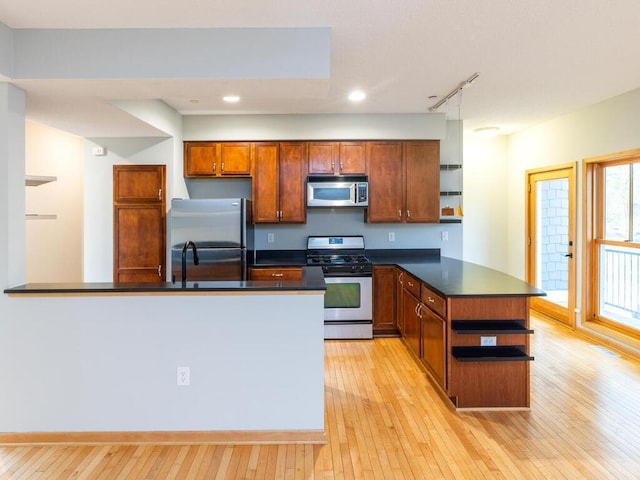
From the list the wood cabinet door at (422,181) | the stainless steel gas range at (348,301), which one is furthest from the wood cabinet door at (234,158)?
the wood cabinet door at (422,181)

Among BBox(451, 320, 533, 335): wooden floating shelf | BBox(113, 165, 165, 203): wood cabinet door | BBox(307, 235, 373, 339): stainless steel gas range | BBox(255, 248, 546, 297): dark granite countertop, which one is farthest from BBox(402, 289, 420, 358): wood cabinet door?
BBox(113, 165, 165, 203): wood cabinet door

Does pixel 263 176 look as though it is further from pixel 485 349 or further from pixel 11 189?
pixel 485 349

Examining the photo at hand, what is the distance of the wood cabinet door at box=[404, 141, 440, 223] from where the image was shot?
4.99 metres

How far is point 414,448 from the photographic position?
2527 millimetres

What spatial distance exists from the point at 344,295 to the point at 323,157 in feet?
5.21

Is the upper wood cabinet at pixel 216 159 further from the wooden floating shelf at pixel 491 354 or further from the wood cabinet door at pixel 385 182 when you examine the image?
the wooden floating shelf at pixel 491 354

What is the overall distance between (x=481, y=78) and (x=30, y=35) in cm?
332

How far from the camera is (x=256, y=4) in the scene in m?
2.36

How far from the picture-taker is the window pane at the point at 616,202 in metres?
4.44

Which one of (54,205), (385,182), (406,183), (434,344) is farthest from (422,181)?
(54,205)

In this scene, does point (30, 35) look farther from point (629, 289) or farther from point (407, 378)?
point (629, 289)

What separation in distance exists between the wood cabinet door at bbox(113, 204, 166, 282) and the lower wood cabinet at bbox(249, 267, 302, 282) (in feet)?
3.17

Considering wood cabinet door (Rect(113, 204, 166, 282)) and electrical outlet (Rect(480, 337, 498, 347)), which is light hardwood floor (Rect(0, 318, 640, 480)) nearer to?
electrical outlet (Rect(480, 337, 498, 347))

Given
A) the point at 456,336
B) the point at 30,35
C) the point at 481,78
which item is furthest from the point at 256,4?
the point at 456,336
